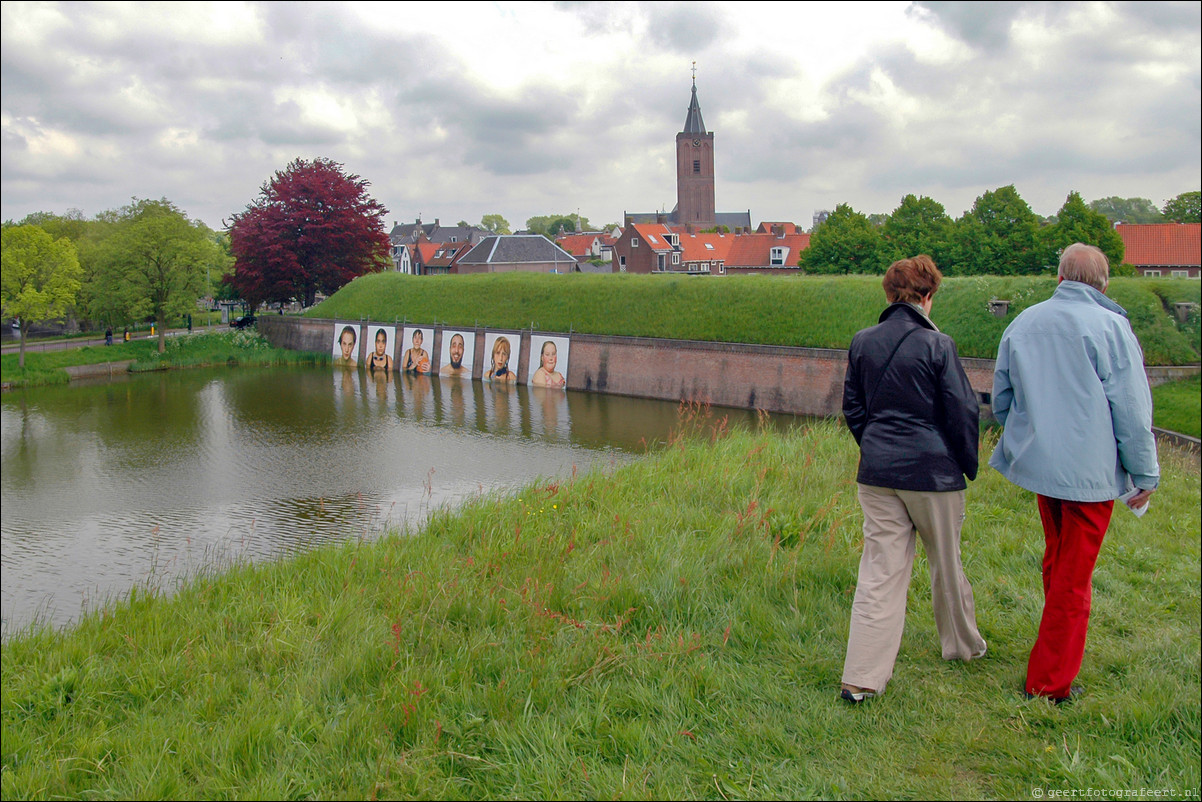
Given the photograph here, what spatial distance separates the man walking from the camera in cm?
261

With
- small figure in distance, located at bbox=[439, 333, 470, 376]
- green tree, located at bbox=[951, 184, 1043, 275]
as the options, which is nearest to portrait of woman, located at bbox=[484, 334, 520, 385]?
small figure in distance, located at bbox=[439, 333, 470, 376]

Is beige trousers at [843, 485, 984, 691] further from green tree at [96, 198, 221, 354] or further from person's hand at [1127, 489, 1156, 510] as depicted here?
green tree at [96, 198, 221, 354]

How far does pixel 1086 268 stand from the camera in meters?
2.73

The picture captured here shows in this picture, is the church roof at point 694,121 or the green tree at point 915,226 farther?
the church roof at point 694,121

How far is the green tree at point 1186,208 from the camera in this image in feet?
126

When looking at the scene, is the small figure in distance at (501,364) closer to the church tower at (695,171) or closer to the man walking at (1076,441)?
the man walking at (1076,441)

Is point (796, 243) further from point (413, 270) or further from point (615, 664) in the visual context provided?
point (615, 664)

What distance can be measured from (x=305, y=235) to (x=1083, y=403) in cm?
4126

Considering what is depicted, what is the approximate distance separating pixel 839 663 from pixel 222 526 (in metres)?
9.98

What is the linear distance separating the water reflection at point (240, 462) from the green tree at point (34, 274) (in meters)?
2.70

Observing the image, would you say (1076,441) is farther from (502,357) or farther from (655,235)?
(655,235)

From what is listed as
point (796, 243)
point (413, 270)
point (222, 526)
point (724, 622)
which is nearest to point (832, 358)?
point (222, 526)

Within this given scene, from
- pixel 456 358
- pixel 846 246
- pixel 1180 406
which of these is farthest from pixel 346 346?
pixel 1180 406

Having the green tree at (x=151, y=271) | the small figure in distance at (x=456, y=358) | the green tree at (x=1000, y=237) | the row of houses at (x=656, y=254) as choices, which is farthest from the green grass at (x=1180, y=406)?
the green tree at (x=151, y=271)
